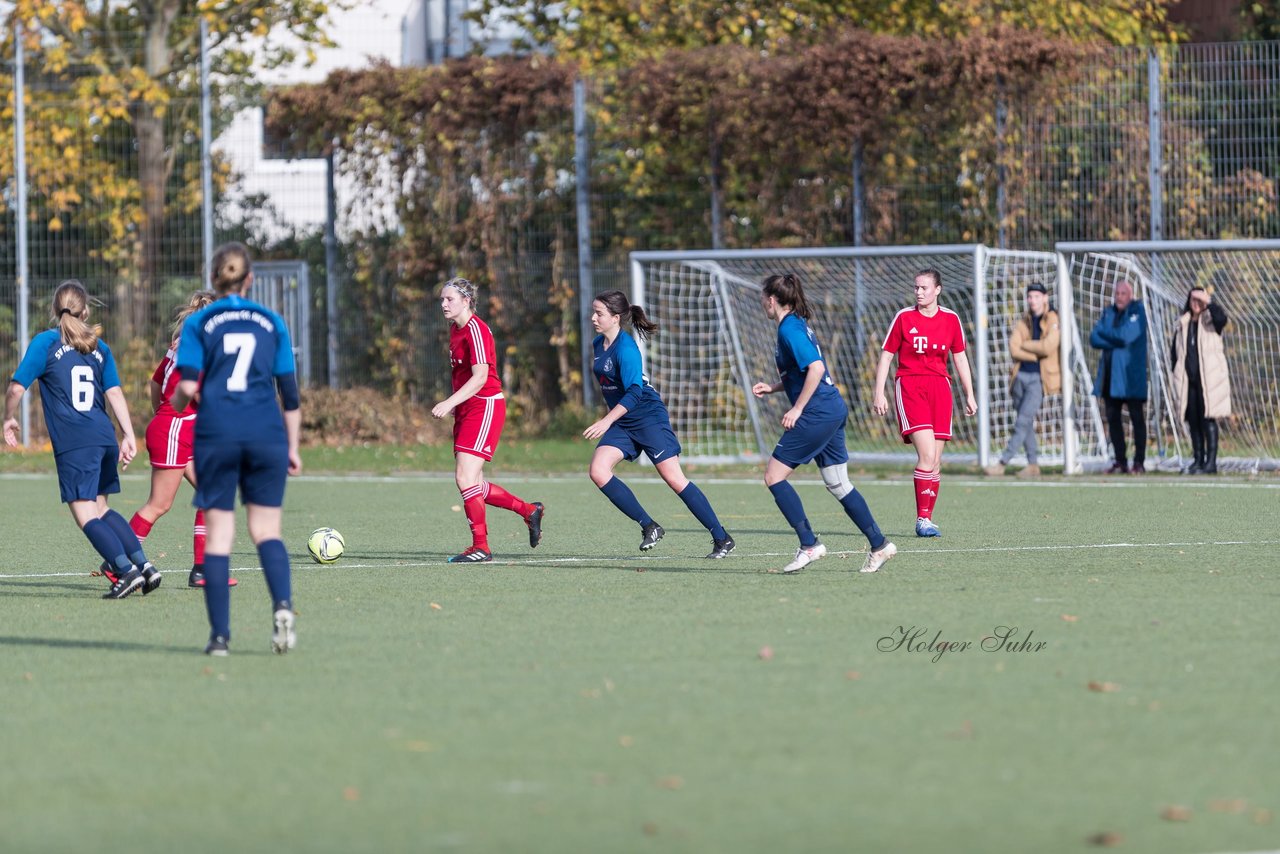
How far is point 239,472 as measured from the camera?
299 inches

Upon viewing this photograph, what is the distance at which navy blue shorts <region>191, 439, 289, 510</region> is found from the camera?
748 cm

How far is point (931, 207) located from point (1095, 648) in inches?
607

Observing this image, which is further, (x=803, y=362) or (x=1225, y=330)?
(x=1225, y=330)

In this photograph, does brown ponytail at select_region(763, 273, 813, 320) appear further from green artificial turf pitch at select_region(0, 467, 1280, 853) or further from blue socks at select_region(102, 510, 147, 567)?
blue socks at select_region(102, 510, 147, 567)

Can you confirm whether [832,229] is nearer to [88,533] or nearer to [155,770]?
[88,533]

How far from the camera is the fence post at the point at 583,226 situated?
23.7 metres

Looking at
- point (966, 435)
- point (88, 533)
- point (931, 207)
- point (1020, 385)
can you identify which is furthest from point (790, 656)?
point (931, 207)

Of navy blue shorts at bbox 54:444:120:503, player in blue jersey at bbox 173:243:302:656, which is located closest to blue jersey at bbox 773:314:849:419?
player in blue jersey at bbox 173:243:302:656

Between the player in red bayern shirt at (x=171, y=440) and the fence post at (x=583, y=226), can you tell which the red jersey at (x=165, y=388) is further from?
the fence post at (x=583, y=226)

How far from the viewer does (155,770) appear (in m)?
5.48

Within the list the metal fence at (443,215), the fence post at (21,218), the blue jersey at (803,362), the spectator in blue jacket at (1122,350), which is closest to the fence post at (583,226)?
the metal fence at (443,215)

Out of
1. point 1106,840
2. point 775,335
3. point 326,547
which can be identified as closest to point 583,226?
point 775,335

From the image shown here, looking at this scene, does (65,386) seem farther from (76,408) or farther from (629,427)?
(629,427)

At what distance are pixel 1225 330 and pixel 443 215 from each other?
10.7 meters
